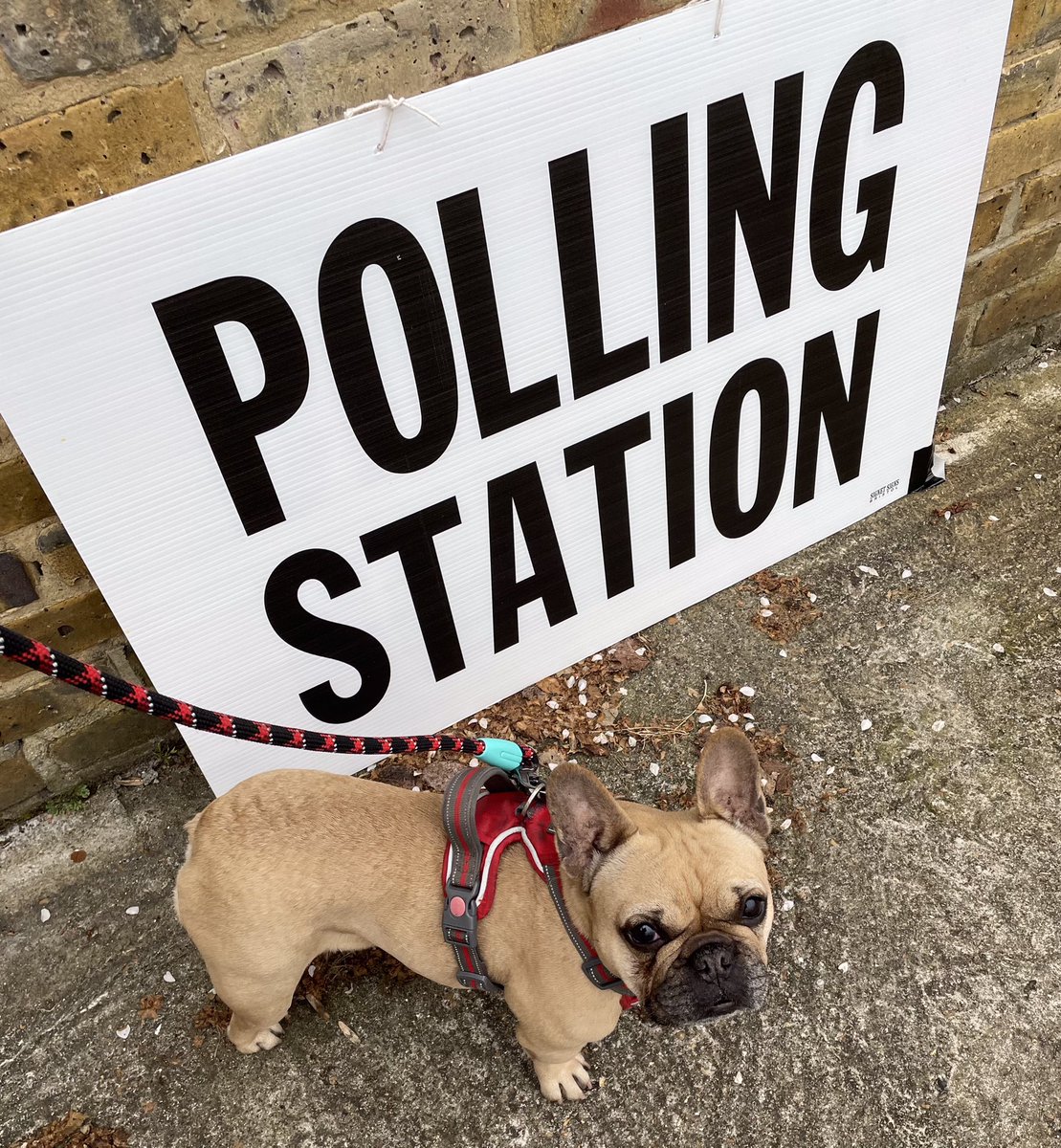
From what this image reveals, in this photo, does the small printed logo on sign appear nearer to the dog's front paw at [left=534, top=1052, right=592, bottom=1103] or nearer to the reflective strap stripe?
the reflective strap stripe

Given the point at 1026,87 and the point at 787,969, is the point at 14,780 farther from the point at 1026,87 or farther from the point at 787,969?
the point at 1026,87

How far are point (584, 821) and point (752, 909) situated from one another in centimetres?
53

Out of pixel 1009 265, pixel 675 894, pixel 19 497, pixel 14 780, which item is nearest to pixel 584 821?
pixel 675 894

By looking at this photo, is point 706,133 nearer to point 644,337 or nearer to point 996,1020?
point 644,337

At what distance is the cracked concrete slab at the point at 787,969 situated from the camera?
9.32ft

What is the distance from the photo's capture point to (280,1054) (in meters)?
3.02

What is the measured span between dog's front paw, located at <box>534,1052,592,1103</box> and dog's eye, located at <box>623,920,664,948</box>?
846 mm

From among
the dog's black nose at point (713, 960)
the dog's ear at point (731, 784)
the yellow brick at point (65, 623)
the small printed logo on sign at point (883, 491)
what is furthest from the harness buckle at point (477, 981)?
the small printed logo on sign at point (883, 491)

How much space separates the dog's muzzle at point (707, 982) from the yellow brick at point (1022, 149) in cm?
392

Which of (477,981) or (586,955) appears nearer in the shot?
(586,955)

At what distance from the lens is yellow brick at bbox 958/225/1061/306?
15.1ft

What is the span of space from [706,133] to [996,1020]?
10.6ft

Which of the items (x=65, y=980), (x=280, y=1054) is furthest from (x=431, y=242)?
(x=65, y=980)

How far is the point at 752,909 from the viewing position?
7.61 feet
